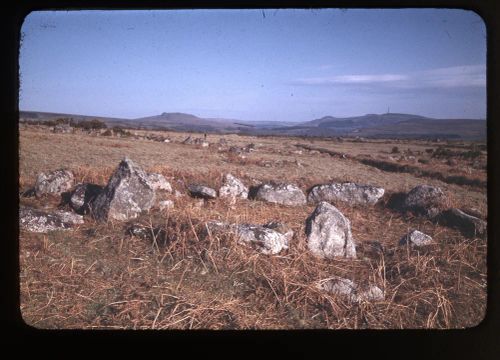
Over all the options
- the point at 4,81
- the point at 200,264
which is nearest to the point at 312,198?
the point at 200,264

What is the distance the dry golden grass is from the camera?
2.71 metres

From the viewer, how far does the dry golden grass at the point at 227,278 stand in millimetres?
2705

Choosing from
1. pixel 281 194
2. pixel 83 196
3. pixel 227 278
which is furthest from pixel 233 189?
pixel 227 278

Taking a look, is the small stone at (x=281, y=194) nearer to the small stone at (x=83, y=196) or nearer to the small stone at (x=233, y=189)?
the small stone at (x=233, y=189)

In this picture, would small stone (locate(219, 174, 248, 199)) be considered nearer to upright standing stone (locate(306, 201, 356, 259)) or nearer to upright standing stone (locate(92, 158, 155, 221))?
upright standing stone (locate(92, 158, 155, 221))

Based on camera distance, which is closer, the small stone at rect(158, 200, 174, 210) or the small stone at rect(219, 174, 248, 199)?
the small stone at rect(158, 200, 174, 210)

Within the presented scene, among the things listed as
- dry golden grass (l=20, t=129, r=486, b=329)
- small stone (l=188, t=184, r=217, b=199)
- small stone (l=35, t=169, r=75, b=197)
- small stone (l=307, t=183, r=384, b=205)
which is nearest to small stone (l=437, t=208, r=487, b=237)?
dry golden grass (l=20, t=129, r=486, b=329)

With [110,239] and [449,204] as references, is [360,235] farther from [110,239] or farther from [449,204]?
[110,239]

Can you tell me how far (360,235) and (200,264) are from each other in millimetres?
1570

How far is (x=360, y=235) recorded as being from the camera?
12.5 ft

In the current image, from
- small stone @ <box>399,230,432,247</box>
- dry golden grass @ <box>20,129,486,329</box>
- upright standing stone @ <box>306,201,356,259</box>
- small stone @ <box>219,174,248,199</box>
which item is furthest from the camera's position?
small stone @ <box>219,174,248,199</box>

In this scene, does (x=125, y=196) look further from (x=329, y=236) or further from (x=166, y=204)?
(x=329, y=236)

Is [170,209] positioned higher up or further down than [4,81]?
further down
